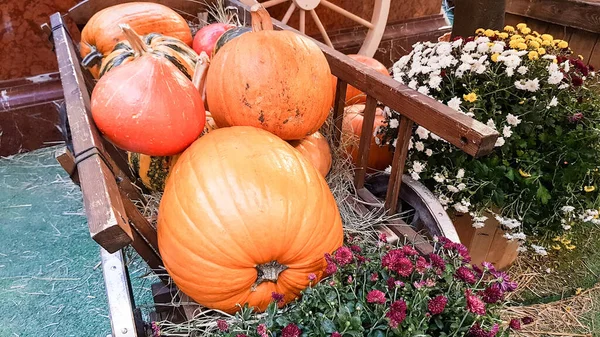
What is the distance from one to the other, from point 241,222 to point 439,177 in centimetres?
76

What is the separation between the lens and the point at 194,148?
965mm

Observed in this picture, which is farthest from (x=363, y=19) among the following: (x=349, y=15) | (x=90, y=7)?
(x=90, y=7)

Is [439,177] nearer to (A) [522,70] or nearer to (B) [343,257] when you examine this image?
(A) [522,70]

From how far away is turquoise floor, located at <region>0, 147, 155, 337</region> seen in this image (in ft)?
5.32

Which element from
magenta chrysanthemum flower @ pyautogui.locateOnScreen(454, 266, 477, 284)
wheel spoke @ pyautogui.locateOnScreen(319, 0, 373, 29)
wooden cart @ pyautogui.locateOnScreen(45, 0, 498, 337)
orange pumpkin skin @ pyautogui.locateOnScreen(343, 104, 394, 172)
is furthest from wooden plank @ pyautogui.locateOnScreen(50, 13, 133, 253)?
wheel spoke @ pyautogui.locateOnScreen(319, 0, 373, 29)

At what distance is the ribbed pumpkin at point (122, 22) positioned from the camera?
5.25 feet

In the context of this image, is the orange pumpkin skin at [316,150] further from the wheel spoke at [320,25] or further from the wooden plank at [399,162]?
the wheel spoke at [320,25]

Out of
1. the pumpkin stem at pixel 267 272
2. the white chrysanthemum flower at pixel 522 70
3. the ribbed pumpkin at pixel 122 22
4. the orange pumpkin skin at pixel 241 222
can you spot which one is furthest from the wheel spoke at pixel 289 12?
the pumpkin stem at pixel 267 272

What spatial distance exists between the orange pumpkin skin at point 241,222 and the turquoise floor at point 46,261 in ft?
3.02

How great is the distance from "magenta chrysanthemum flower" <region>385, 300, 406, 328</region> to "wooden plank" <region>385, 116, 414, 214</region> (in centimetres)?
50

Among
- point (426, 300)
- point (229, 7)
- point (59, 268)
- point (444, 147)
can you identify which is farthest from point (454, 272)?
point (59, 268)

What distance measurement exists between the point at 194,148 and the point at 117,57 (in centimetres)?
54

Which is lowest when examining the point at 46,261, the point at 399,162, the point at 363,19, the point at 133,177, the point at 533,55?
the point at 46,261

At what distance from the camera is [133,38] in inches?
41.2
